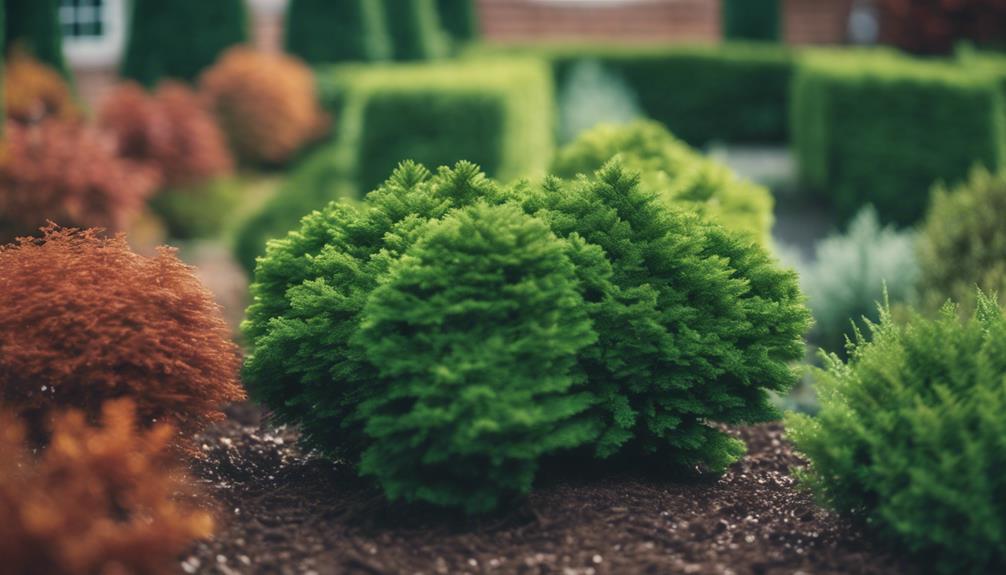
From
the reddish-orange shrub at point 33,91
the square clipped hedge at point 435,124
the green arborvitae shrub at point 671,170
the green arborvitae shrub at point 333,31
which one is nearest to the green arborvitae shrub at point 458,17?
the green arborvitae shrub at point 333,31

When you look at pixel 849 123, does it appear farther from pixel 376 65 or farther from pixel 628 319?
pixel 628 319

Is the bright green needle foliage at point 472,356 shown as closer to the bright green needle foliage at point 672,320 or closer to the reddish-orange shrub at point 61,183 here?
the bright green needle foliage at point 672,320

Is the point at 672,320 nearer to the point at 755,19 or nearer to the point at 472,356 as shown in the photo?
the point at 472,356

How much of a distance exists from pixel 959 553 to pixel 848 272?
4.32 metres

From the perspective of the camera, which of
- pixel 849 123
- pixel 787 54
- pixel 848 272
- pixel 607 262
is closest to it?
Answer: pixel 607 262

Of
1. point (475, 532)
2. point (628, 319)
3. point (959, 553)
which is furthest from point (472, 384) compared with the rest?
point (959, 553)

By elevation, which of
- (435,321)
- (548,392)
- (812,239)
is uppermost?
(435,321)

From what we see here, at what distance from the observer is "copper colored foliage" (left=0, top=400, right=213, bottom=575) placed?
3031mm

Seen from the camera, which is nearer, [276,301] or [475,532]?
[475,532]

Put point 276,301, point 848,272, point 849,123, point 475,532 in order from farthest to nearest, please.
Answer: point 849,123
point 848,272
point 276,301
point 475,532

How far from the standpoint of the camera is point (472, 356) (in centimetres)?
374

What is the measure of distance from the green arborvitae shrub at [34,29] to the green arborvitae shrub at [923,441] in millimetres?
11105

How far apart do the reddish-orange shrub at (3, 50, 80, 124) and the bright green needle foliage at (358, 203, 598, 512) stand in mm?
9109

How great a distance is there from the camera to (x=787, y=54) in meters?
17.2
